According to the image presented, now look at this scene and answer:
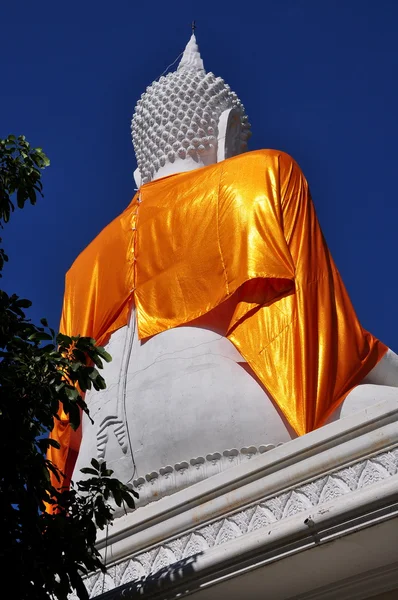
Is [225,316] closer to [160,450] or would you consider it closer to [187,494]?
[160,450]

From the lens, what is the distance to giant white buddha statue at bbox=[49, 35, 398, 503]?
7.00m

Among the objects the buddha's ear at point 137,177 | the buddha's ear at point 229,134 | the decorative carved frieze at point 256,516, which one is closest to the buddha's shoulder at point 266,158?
the buddha's ear at point 229,134

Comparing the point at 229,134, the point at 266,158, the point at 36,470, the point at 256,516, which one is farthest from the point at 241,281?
the point at 36,470

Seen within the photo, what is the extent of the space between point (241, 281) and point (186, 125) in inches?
85.5

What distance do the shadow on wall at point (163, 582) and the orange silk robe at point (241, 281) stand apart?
1.52 m

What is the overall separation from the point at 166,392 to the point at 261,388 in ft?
2.02

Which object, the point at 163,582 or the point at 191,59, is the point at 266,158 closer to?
the point at 191,59

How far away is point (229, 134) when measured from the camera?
371 inches

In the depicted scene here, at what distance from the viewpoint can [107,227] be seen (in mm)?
8891

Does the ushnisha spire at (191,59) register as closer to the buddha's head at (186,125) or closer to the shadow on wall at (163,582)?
the buddha's head at (186,125)

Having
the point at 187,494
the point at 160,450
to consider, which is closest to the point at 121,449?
the point at 160,450

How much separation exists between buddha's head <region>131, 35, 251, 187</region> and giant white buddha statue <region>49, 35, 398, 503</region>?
460mm

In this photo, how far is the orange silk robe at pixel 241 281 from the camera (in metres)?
7.08

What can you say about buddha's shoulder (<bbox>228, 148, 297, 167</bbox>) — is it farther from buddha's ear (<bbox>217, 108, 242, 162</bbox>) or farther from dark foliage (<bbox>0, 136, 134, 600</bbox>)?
dark foliage (<bbox>0, 136, 134, 600</bbox>)
